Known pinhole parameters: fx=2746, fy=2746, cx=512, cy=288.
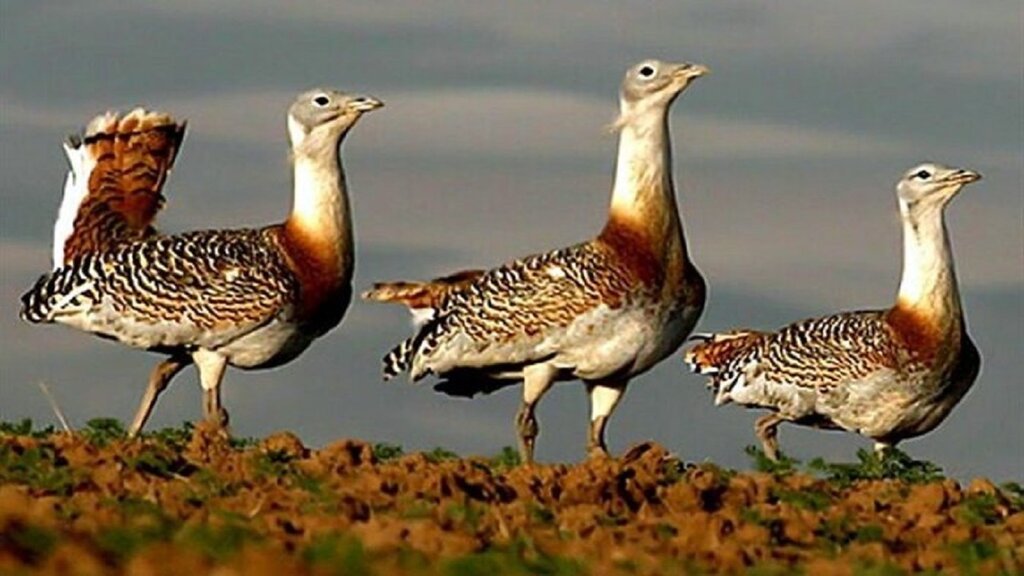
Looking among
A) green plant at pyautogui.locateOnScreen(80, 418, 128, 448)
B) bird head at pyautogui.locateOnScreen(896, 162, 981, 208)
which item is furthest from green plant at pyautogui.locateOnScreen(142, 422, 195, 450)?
bird head at pyautogui.locateOnScreen(896, 162, 981, 208)

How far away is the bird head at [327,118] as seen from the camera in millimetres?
13984

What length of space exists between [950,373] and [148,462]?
6073mm

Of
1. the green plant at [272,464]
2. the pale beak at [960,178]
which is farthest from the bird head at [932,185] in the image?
the green plant at [272,464]

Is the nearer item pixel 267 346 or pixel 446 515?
pixel 446 515

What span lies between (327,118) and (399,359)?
4.22 feet

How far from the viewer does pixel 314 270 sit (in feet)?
43.9

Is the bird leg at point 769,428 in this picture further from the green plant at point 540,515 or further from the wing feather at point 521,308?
the green plant at point 540,515

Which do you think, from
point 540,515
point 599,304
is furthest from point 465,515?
point 599,304

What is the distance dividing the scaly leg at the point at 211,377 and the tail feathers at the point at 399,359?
3.11 feet

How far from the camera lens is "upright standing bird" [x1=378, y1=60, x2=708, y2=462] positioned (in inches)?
512

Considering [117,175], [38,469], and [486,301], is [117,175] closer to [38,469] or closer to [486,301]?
[486,301]

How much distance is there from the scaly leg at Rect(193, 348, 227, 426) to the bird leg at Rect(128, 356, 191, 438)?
0.28 m

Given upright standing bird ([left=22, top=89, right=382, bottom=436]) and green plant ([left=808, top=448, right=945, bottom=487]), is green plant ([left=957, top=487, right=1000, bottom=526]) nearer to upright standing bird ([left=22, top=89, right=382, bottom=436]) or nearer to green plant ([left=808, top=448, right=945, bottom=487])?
green plant ([left=808, top=448, right=945, bottom=487])

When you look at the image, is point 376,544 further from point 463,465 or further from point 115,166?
point 115,166
